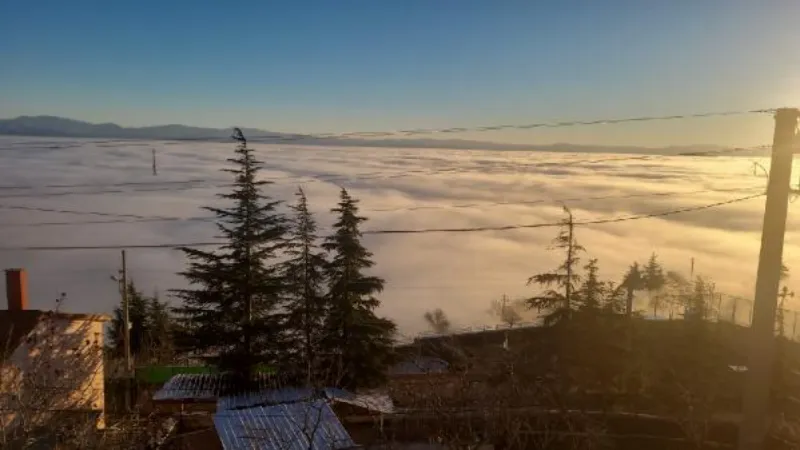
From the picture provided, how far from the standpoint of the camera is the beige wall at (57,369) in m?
8.48

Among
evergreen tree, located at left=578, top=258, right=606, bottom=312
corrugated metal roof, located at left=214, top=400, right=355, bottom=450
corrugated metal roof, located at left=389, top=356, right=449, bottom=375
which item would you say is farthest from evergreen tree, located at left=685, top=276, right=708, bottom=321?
corrugated metal roof, located at left=214, top=400, right=355, bottom=450

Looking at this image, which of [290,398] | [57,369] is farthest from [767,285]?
[290,398]

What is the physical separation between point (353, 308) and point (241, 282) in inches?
139

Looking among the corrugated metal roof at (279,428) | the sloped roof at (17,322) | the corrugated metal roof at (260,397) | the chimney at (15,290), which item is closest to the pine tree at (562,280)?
the corrugated metal roof at (260,397)

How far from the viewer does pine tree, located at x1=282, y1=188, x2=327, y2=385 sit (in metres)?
20.0

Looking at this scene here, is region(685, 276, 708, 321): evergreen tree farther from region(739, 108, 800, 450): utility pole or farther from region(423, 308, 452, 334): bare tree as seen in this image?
region(423, 308, 452, 334): bare tree

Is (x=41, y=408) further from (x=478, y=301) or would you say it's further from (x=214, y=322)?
(x=478, y=301)

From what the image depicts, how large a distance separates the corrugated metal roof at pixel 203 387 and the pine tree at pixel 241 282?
0.41 meters

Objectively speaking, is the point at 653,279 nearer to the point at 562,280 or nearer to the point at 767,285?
the point at 562,280

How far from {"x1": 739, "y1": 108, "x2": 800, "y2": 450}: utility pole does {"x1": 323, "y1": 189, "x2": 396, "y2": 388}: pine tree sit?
12451 mm

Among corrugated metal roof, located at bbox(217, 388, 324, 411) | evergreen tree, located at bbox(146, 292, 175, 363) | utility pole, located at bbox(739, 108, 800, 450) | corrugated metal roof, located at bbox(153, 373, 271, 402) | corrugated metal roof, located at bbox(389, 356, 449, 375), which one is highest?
utility pole, located at bbox(739, 108, 800, 450)

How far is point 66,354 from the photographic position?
14.5 metres

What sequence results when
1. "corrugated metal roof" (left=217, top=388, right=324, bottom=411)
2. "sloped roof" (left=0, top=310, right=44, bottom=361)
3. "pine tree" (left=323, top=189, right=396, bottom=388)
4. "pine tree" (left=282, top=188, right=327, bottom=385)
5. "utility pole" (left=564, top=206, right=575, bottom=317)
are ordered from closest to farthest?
1. "sloped roof" (left=0, top=310, right=44, bottom=361)
2. "corrugated metal roof" (left=217, top=388, right=324, bottom=411)
3. "utility pole" (left=564, top=206, right=575, bottom=317)
4. "pine tree" (left=323, top=189, right=396, bottom=388)
5. "pine tree" (left=282, top=188, right=327, bottom=385)

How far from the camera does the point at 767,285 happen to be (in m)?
7.41
